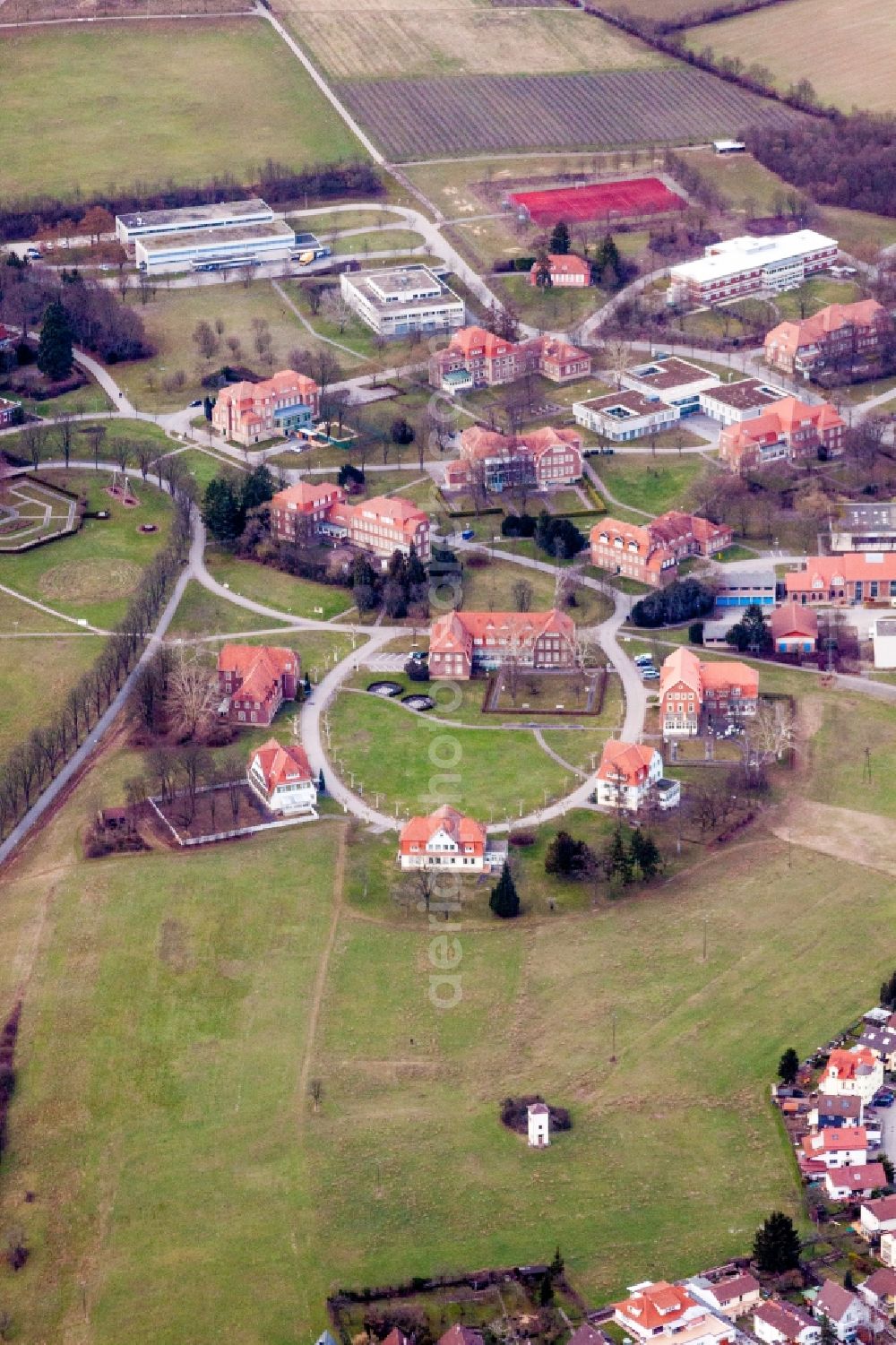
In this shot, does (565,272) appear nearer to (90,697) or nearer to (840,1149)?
(90,697)

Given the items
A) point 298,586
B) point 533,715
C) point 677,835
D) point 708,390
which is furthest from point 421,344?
point 677,835

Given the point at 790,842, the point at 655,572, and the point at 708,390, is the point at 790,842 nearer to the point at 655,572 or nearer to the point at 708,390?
the point at 655,572

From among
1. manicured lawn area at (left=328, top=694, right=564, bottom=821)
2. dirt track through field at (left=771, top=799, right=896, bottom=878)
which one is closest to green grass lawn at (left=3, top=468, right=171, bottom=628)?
manicured lawn area at (left=328, top=694, right=564, bottom=821)

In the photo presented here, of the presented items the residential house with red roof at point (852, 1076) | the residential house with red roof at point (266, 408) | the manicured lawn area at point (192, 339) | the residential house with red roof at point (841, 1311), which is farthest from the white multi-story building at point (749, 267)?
the residential house with red roof at point (841, 1311)

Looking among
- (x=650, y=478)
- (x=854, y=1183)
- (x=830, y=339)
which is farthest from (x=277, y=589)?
(x=854, y=1183)

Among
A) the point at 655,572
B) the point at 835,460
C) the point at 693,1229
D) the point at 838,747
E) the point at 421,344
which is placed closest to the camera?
the point at 693,1229

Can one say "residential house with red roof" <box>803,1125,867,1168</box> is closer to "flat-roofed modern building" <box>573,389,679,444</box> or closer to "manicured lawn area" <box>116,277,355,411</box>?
"flat-roofed modern building" <box>573,389,679,444</box>
